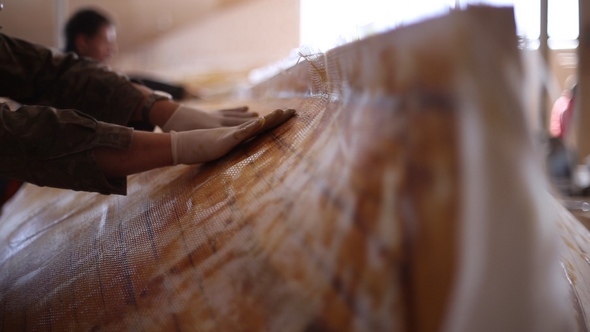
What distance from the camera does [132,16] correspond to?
6.08 meters

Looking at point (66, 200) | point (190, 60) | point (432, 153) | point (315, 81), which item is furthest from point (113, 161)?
point (190, 60)

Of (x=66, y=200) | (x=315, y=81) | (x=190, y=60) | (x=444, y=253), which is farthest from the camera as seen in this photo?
(x=190, y=60)

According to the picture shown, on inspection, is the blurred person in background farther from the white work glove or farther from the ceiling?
the ceiling

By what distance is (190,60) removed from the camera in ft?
20.2

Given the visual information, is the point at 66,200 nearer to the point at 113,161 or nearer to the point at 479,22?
the point at 113,161

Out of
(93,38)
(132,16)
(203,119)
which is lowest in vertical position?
(203,119)

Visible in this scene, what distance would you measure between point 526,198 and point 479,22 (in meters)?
0.13

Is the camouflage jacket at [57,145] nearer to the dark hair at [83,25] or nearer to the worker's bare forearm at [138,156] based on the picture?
the worker's bare forearm at [138,156]

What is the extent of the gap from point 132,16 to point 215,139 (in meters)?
5.72

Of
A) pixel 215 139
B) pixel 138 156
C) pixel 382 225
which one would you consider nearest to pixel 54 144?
pixel 138 156

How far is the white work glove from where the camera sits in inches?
44.6

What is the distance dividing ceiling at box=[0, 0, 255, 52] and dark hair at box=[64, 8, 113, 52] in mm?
3071

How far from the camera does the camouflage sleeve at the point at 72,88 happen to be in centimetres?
118

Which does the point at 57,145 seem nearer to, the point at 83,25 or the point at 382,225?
the point at 382,225
